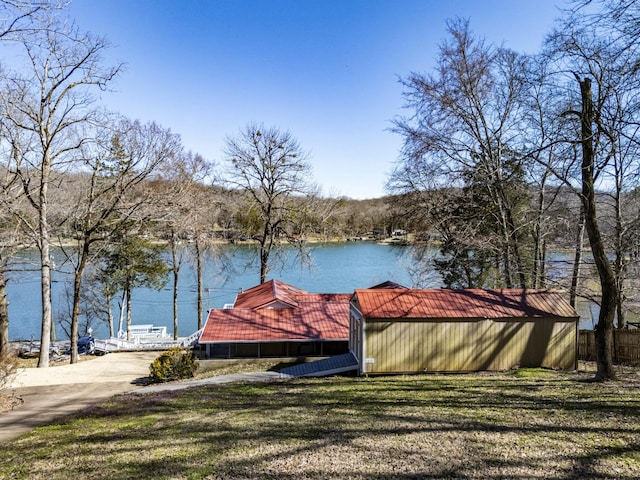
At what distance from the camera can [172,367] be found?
44.9 feet

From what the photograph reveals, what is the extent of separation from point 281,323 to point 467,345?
7473 millimetres

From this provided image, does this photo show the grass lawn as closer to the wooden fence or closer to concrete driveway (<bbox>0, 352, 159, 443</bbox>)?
concrete driveway (<bbox>0, 352, 159, 443</bbox>)

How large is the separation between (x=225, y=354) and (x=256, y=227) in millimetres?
11862

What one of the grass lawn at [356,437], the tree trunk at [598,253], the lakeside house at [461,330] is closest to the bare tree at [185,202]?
the lakeside house at [461,330]

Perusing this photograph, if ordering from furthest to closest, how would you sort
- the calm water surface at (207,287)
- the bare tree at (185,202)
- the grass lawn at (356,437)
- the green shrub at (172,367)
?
the calm water surface at (207,287)
the bare tree at (185,202)
the green shrub at (172,367)
the grass lawn at (356,437)

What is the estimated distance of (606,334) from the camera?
965 cm

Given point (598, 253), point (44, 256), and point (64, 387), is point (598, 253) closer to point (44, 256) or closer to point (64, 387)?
point (64, 387)

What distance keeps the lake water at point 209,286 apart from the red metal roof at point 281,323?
6166 millimetres

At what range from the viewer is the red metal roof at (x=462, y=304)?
43.4 feet

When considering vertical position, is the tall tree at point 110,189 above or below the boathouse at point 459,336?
above

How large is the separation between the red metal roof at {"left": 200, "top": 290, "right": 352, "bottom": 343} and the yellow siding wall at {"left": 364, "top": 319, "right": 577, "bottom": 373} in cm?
361

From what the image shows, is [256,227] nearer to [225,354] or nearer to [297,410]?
[225,354]

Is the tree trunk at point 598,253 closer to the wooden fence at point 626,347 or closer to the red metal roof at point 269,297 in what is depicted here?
the wooden fence at point 626,347

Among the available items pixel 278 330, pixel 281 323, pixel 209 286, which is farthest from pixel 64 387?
pixel 209 286
